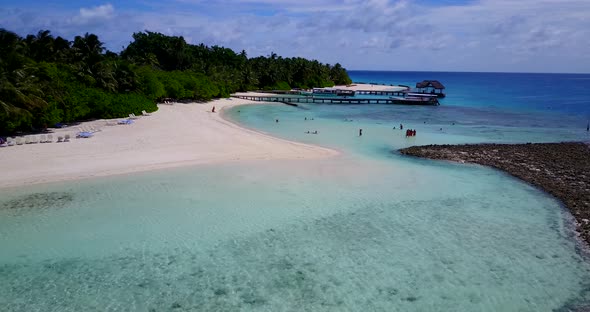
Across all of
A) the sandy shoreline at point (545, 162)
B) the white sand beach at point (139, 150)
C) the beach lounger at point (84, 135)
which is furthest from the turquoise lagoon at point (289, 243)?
the beach lounger at point (84, 135)

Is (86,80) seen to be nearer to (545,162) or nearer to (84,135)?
(84,135)

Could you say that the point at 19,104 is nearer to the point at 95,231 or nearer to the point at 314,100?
the point at 95,231

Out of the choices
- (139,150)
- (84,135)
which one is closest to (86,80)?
(84,135)

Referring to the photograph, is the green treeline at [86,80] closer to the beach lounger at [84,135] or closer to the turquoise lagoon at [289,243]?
the beach lounger at [84,135]

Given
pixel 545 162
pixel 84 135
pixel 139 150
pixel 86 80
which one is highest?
pixel 86 80

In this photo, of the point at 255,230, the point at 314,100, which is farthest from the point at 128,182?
the point at 314,100

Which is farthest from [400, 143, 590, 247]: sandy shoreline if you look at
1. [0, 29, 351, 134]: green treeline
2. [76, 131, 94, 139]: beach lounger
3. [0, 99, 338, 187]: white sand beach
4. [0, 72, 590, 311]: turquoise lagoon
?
[0, 29, 351, 134]: green treeline

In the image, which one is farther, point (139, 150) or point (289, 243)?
point (139, 150)

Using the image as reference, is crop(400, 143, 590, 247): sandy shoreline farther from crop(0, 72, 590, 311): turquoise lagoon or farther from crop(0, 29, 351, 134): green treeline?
crop(0, 29, 351, 134): green treeline
